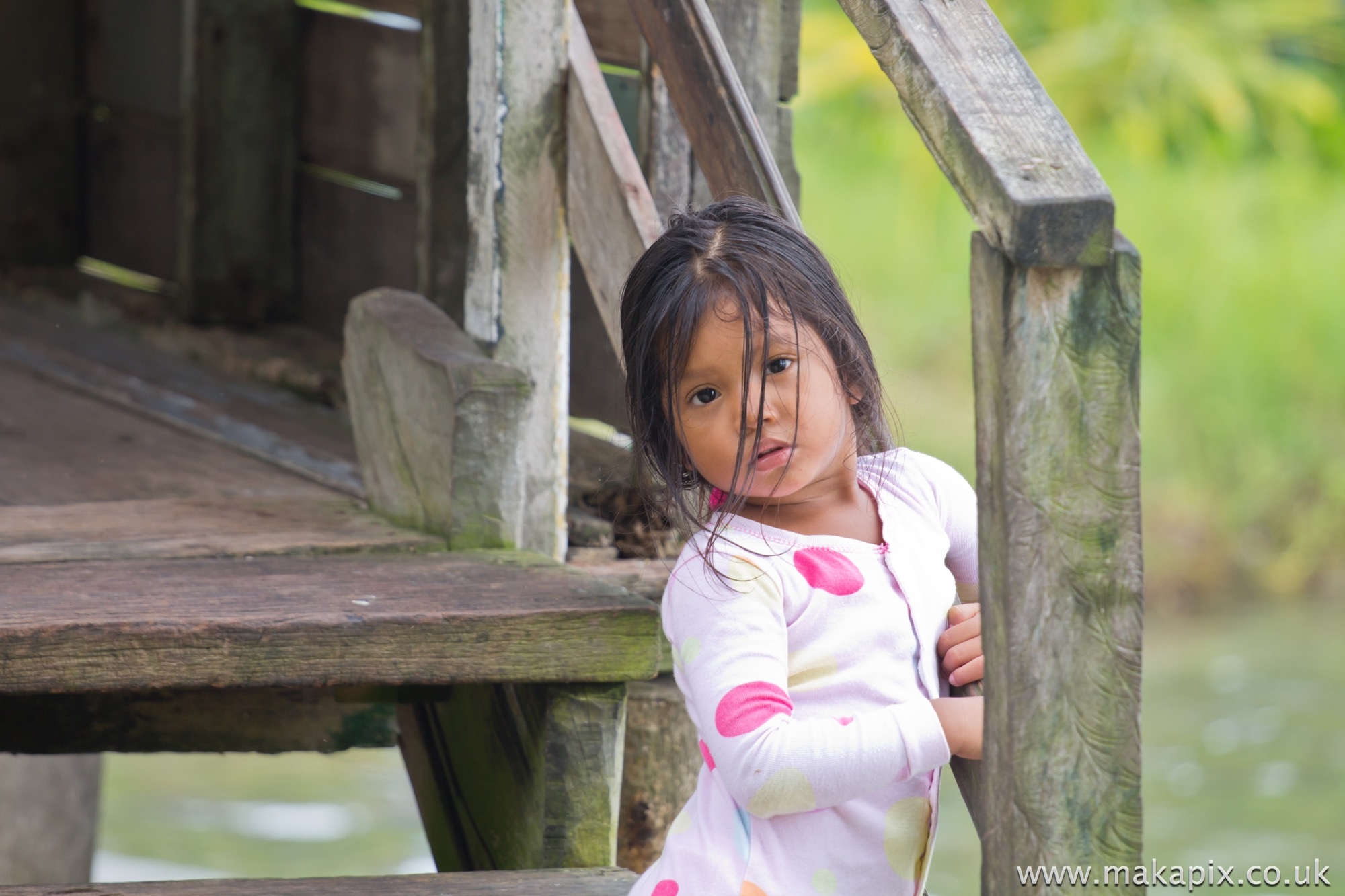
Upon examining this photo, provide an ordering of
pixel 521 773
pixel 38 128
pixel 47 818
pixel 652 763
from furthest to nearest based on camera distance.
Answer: pixel 38 128
pixel 47 818
pixel 652 763
pixel 521 773

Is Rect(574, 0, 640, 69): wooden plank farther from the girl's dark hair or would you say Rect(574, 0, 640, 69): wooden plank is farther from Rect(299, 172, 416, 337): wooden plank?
the girl's dark hair

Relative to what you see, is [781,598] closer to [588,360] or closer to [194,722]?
[194,722]

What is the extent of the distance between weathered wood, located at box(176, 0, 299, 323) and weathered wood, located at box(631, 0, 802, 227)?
1.84 metres

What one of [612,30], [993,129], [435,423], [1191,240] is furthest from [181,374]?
[1191,240]

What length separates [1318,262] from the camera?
7770mm

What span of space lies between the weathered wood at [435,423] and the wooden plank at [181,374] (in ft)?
1.63

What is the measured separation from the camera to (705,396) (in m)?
1.40

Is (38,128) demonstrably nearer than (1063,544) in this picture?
No

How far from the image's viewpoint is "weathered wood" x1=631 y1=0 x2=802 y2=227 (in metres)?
1.70

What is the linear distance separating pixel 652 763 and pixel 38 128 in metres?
2.62

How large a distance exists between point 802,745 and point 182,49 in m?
2.96

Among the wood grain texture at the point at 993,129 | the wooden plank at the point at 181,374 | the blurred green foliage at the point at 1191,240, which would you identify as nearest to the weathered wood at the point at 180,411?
the wooden plank at the point at 181,374

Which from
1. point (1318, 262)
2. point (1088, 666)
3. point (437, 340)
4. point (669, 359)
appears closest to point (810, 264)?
→ point (669, 359)

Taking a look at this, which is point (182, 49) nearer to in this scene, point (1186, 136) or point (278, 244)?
point (278, 244)
